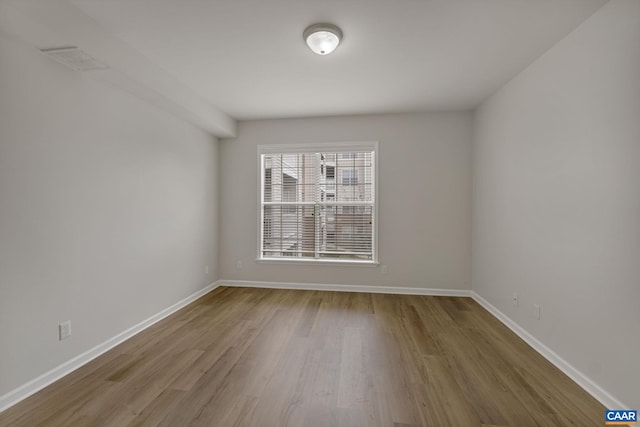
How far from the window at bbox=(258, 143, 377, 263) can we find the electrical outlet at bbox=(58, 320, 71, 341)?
8.30ft

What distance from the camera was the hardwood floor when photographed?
1688mm

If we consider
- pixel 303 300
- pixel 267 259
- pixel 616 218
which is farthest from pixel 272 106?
pixel 616 218

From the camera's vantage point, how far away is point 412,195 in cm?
411

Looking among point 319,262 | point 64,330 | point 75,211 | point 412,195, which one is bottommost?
point 64,330

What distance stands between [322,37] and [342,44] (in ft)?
0.90

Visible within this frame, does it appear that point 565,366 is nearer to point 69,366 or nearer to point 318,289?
point 318,289

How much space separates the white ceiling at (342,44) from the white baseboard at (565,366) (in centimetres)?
253

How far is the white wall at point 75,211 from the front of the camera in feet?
5.96

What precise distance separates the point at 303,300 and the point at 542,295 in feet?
8.56

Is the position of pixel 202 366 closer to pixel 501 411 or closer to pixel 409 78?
pixel 501 411

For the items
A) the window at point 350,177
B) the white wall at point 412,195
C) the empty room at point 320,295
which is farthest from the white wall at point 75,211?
the window at point 350,177

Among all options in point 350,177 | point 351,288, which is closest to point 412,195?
point 350,177

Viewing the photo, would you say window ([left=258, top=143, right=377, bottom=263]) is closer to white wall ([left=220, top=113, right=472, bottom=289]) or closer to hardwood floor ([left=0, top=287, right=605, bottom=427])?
white wall ([left=220, top=113, right=472, bottom=289])

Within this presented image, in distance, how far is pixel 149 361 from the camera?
2.31 m
